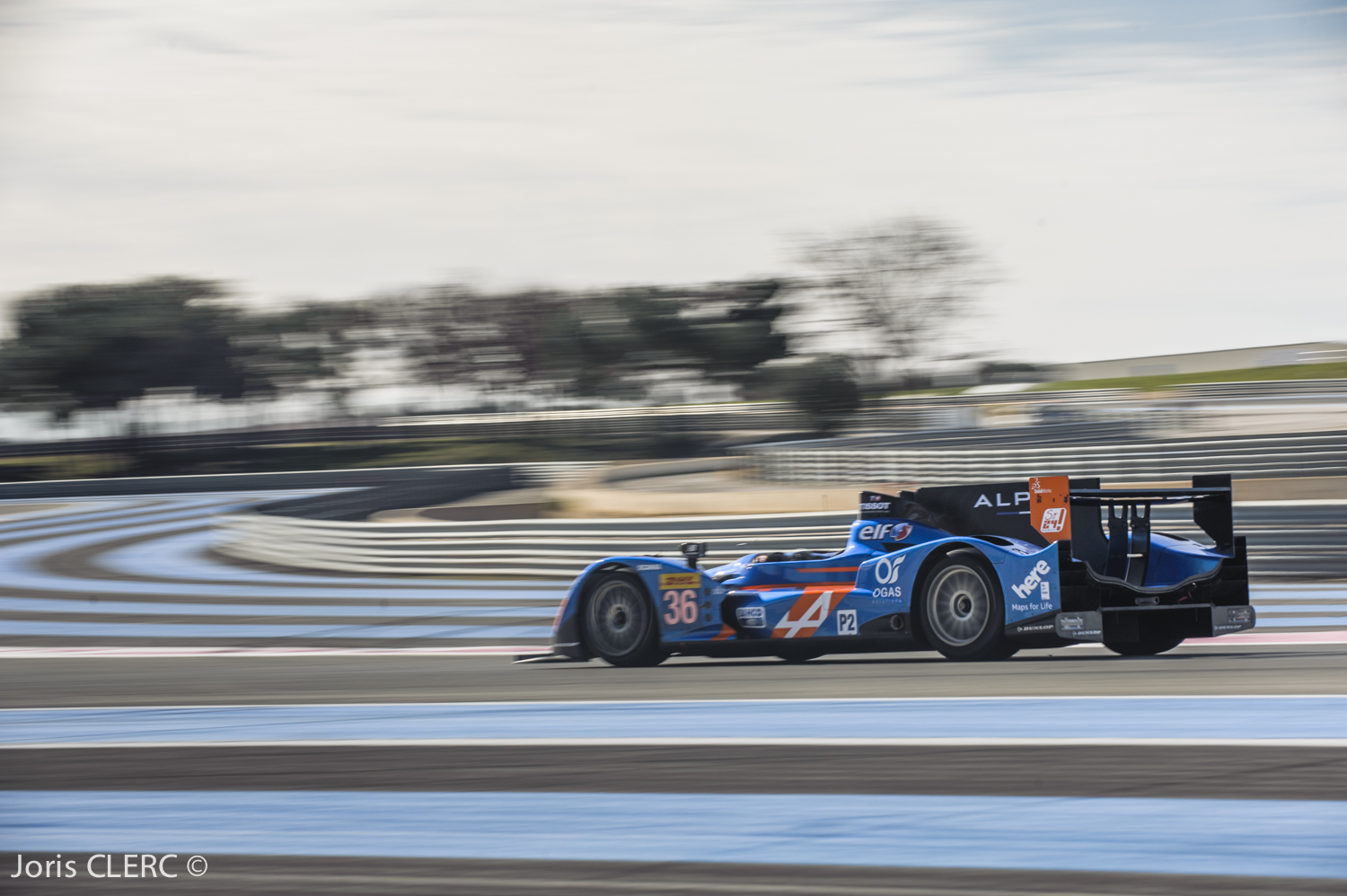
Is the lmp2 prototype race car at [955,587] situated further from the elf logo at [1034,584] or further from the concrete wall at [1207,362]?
the concrete wall at [1207,362]

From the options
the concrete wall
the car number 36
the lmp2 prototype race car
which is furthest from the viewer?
the concrete wall

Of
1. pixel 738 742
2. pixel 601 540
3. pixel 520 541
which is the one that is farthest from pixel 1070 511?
pixel 520 541

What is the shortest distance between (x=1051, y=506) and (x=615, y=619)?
2.89 m

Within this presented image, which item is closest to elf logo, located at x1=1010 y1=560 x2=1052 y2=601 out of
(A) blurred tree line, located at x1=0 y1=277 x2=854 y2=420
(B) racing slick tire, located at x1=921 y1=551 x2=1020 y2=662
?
(B) racing slick tire, located at x1=921 y1=551 x2=1020 y2=662

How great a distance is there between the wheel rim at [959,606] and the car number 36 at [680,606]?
5.07 ft

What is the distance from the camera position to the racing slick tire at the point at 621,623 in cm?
824

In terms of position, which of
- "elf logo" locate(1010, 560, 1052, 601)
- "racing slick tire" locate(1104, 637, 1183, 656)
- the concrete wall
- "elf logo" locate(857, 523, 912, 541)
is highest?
the concrete wall

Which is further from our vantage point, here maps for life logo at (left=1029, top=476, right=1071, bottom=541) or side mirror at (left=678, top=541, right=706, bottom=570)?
side mirror at (left=678, top=541, right=706, bottom=570)

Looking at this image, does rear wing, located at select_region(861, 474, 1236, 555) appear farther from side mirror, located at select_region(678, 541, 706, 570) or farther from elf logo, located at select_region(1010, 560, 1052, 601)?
side mirror, located at select_region(678, 541, 706, 570)

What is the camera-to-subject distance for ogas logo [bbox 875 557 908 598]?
25.0 feet

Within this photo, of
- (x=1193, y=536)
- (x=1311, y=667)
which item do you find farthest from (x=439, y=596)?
(x=1311, y=667)

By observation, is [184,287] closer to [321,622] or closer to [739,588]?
[321,622]

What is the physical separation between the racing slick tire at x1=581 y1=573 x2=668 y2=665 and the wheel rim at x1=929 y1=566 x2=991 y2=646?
183cm

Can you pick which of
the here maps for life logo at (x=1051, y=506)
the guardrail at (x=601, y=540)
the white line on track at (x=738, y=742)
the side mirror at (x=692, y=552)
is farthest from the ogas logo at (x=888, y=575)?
the guardrail at (x=601, y=540)
